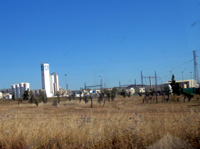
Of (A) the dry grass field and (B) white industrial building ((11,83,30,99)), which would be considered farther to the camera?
(B) white industrial building ((11,83,30,99))

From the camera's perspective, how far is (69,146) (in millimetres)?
8258

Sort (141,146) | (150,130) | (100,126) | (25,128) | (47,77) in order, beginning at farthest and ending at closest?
(47,77) → (25,128) → (100,126) → (150,130) → (141,146)

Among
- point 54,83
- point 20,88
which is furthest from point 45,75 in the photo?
point 20,88

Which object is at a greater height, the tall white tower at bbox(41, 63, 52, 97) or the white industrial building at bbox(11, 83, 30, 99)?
the tall white tower at bbox(41, 63, 52, 97)

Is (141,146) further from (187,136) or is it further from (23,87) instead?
(23,87)

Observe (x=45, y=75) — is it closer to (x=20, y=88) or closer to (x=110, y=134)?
(x=20, y=88)

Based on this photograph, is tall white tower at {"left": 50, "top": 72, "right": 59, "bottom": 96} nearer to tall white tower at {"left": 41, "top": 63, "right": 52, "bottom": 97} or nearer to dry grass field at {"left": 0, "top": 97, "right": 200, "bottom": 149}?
tall white tower at {"left": 41, "top": 63, "right": 52, "bottom": 97}

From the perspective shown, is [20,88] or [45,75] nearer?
[45,75]

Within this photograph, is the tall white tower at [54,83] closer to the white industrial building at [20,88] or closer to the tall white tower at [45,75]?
the tall white tower at [45,75]

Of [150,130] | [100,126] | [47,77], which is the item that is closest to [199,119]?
[150,130]

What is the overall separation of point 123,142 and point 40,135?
336 centimetres

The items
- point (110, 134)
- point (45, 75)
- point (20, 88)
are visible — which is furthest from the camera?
point (20, 88)

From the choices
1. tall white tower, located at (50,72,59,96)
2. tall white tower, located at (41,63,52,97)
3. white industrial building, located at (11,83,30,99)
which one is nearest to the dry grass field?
tall white tower, located at (41,63,52,97)

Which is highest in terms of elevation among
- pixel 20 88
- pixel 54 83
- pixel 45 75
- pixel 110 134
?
pixel 45 75
